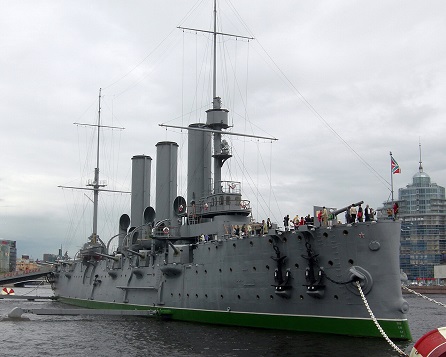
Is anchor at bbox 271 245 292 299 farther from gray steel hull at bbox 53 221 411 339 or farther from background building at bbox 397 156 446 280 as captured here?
background building at bbox 397 156 446 280

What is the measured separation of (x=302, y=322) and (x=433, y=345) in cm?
1471

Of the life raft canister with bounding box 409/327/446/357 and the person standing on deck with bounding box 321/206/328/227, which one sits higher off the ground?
the person standing on deck with bounding box 321/206/328/227

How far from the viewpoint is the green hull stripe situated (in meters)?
21.5

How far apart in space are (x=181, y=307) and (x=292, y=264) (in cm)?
907

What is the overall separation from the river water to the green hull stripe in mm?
352

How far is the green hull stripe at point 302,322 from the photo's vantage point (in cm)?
2153

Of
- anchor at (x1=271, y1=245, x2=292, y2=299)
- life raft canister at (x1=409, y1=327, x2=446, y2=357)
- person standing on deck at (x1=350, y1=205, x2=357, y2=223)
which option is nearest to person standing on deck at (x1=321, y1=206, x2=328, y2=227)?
person standing on deck at (x1=350, y1=205, x2=357, y2=223)

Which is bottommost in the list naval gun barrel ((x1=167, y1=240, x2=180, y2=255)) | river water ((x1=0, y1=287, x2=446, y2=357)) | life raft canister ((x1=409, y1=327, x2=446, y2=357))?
river water ((x1=0, y1=287, x2=446, y2=357))

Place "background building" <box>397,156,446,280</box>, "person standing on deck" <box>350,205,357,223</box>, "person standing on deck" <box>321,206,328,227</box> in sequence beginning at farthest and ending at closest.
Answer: "background building" <box>397,156,446,280</box>
"person standing on deck" <box>321,206,328,227</box>
"person standing on deck" <box>350,205,357,223</box>

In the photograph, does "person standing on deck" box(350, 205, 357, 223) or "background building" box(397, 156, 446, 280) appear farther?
"background building" box(397, 156, 446, 280)

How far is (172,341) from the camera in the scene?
75.5 ft

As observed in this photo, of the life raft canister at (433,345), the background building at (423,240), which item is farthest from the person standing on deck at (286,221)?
the background building at (423,240)

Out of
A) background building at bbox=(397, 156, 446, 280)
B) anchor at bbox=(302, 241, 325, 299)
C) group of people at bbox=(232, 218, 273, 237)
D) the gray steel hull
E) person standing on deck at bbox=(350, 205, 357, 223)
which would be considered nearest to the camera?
the gray steel hull

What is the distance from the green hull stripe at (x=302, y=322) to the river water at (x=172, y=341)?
1.15 feet
